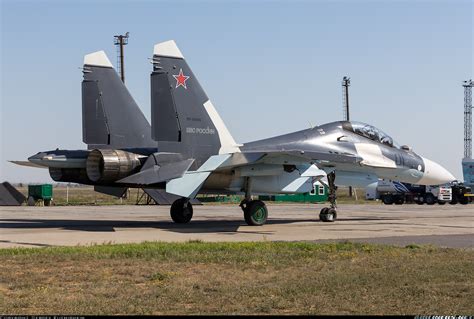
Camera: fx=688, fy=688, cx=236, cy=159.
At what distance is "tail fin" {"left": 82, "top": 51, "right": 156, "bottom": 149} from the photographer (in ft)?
71.9

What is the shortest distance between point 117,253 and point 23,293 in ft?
12.2

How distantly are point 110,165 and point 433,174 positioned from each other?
39.4 ft

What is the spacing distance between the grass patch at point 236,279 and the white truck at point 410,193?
117ft

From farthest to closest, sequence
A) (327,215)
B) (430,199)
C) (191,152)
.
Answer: (430,199) → (327,215) → (191,152)

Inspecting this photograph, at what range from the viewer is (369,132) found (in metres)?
22.9

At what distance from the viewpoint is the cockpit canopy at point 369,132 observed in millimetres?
22562

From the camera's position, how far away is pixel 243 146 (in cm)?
2086

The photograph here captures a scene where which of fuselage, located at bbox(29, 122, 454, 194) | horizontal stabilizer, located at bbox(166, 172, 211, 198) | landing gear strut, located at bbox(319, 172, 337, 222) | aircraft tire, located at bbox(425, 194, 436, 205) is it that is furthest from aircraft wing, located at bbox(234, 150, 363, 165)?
aircraft tire, located at bbox(425, 194, 436, 205)

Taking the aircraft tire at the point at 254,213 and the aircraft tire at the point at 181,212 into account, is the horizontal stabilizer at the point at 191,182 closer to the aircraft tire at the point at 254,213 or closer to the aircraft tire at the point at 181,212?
the aircraft tire at the point at 254,213

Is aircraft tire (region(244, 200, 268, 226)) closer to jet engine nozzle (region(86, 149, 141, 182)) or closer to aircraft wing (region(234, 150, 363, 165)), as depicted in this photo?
aircraft wing (region(234, 150, 363, 165))

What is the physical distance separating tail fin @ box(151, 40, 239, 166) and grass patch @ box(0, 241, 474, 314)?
625 centimetres

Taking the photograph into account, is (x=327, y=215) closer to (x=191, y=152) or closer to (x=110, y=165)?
(x=191, y=152)

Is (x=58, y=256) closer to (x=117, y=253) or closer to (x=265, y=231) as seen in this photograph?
(x=117, y=253)

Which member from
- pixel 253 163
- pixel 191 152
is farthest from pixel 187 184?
pixel 253 163
